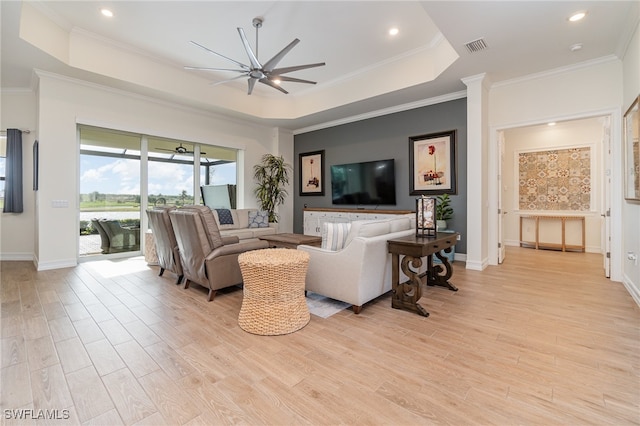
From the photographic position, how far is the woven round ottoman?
237 cm

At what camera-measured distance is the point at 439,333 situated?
236 centimetres

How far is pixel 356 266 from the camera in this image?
105 inches

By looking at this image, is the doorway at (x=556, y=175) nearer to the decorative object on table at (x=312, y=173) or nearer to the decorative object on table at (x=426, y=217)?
the decorative object on table at (x=426, y=217)

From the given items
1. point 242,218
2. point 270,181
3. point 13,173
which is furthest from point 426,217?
point 13,173

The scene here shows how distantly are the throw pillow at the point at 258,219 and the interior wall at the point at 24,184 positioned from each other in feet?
12.6

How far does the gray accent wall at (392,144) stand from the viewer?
520 centimetres

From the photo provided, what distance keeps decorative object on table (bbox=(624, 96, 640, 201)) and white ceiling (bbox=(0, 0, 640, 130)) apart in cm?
90

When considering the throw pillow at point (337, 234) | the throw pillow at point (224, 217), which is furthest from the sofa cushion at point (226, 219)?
the throw pillow at point (337, 234)

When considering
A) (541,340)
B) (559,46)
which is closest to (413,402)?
(541,340)

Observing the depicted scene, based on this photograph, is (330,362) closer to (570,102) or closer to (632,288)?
Answer: (632,288)

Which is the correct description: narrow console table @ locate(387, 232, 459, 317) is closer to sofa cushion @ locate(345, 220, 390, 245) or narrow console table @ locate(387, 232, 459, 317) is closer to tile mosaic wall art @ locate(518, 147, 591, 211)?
sofa cushion @ locate(345, 220, 390, 245)

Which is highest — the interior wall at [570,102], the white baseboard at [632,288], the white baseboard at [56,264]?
the interior wall at [570,102]

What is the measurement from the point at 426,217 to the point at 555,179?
5539 mm

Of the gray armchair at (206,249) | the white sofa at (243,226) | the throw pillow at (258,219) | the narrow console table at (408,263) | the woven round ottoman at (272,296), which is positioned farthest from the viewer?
the throw pillow at (258,219)
